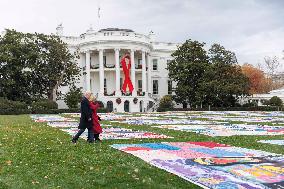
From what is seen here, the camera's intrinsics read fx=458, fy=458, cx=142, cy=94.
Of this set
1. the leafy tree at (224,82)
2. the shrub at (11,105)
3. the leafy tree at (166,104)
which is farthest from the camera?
the leafy tree at (166,104)

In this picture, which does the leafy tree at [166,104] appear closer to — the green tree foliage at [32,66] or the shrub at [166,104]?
the shrub at [166,104]

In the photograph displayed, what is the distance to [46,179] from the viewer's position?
24.4 ft

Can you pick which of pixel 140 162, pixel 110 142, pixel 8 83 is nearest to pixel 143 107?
pixel 8 83

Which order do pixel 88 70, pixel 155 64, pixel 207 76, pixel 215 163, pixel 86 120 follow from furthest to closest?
pixel 155 64 → pixel 88 70 → pixel 207 76 → pixel 86 120 → pixel 215 163

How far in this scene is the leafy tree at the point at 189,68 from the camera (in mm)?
58656

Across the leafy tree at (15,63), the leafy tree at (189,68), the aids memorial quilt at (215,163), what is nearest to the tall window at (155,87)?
the leafy tree at (189,68)

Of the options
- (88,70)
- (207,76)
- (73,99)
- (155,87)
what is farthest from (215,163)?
(155,87)

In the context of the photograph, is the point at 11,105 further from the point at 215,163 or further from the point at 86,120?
the point at 215,163

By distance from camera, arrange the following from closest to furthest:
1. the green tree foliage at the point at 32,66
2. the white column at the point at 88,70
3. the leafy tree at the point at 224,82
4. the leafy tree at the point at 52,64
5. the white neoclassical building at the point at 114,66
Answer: the green tree foliage at the point at 32,66, the leafy tree at the point at 52,64, the leafy tree at the point at 224,82, the white neoclassical building at the point at 114,66, the white column at the point at 88,70

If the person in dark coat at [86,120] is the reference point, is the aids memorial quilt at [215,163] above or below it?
below

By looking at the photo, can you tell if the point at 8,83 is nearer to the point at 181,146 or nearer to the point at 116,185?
the point at 181,146

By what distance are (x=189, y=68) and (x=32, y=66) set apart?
64.5 feet

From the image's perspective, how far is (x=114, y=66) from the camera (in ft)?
206

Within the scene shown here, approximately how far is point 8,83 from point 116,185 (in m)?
45.3
